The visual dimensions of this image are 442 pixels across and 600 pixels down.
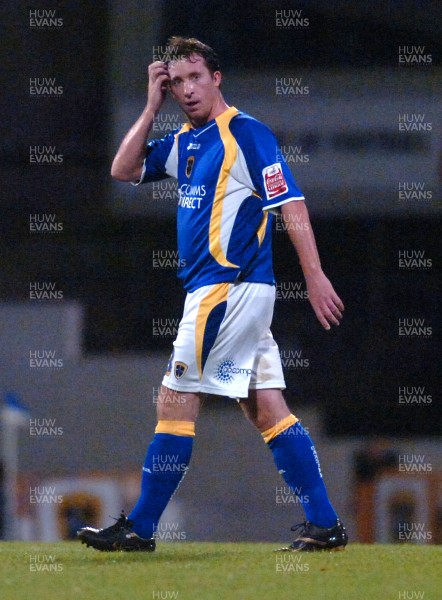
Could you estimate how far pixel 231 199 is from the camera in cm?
352

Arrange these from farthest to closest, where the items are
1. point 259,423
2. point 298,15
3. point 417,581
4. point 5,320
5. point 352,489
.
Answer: point 298,15 < point 5,320 < point 352,489 < point 259,423 < point 417,581

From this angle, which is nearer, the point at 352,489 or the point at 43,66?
the point at 352,489

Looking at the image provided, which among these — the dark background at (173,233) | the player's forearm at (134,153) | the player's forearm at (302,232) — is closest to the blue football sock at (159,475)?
the player's forearm at (302,232)

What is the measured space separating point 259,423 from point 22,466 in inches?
211

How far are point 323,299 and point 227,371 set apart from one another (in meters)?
0.35

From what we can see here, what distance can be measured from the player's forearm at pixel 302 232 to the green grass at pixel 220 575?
2.74ft

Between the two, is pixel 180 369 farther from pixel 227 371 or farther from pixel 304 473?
pixel 304 473

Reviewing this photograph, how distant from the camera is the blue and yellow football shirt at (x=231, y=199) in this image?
3.47 m

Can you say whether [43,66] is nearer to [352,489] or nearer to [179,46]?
[352,489]

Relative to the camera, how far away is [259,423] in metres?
3.60

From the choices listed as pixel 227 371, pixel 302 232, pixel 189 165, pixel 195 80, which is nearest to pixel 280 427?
pixel 227 371

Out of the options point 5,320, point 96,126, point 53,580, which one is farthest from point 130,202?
point 53,580

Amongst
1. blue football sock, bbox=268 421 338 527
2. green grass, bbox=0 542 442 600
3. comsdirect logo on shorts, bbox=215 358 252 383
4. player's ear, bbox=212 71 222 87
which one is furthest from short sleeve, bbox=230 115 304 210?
green grass, bbox=0 542 442 600

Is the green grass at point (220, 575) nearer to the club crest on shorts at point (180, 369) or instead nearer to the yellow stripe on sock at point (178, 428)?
the yellow stripe on sock at point (178, 428)
